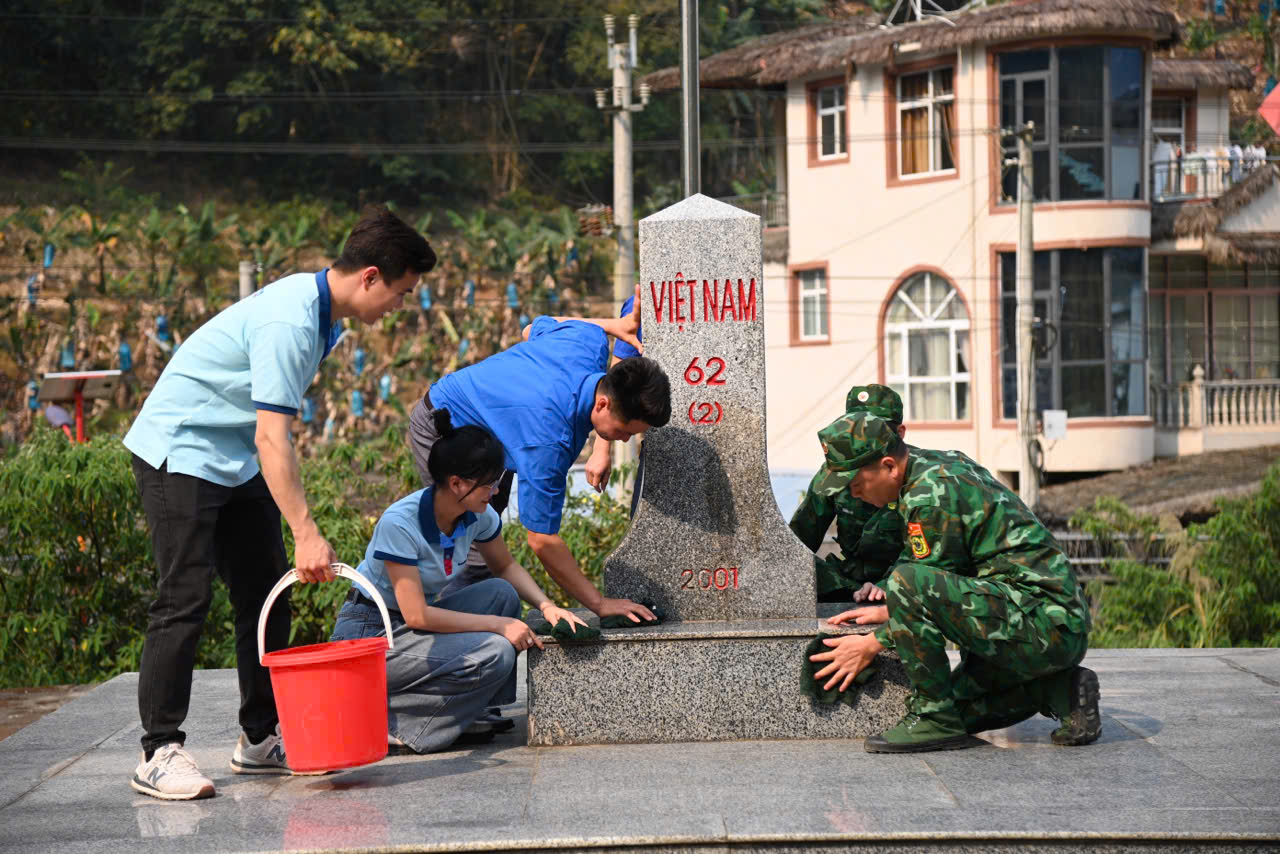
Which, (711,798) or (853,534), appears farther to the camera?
(853,534)

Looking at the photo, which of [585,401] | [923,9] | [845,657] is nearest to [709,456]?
[585,401]

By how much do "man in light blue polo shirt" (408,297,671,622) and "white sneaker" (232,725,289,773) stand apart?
105cm

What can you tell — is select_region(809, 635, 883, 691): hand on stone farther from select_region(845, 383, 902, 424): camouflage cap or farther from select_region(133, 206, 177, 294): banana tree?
select_region(133, 206, 177, 294): banana tree

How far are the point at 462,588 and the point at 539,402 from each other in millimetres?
820

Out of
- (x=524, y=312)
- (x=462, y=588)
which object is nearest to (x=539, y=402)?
(x=462, y=588)

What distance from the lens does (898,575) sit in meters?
4.71

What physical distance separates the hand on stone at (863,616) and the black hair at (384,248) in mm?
1867

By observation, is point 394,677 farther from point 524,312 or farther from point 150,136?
point 150,136

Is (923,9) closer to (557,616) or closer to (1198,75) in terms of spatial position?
(1198,75)

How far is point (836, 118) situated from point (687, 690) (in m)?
21.9

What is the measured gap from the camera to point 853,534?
5820 millimetres

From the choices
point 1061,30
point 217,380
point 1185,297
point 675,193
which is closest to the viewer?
point 217,380

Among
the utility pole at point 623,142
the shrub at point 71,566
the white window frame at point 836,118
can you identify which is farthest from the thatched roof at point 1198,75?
the shrub at point 71,566

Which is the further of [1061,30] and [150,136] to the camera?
[150,136]
